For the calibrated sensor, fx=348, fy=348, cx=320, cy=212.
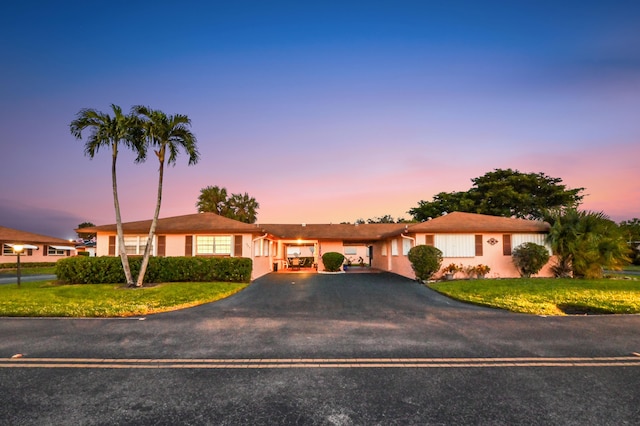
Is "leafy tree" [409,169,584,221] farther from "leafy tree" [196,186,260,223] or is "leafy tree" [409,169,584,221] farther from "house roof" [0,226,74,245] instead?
"house roof" [0,226,74,245]

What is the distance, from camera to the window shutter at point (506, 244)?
20.9 metres

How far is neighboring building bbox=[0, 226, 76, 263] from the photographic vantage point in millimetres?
33062

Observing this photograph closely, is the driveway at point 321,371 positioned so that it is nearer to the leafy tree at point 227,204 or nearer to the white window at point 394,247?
the white window at point 394,247

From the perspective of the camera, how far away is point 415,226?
20.9 meters

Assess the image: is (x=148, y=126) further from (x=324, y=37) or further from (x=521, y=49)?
(x=521, y=49)

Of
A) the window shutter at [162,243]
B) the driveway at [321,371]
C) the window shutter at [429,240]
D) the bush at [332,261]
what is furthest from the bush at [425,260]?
the window shutter at [162,243]

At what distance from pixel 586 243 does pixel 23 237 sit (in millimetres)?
46786

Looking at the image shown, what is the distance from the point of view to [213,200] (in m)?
50.3

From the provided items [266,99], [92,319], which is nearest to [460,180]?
[266,99]

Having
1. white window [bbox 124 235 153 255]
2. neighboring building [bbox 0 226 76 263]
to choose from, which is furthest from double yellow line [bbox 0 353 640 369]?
neighboring building [bbox 0 226 76 263]

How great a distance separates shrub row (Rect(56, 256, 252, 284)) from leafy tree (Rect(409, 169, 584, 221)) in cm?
3098

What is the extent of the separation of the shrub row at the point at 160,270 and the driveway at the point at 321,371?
8840 millimetres

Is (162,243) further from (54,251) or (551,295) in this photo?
(54,251)

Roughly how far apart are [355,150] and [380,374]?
23712 mm
